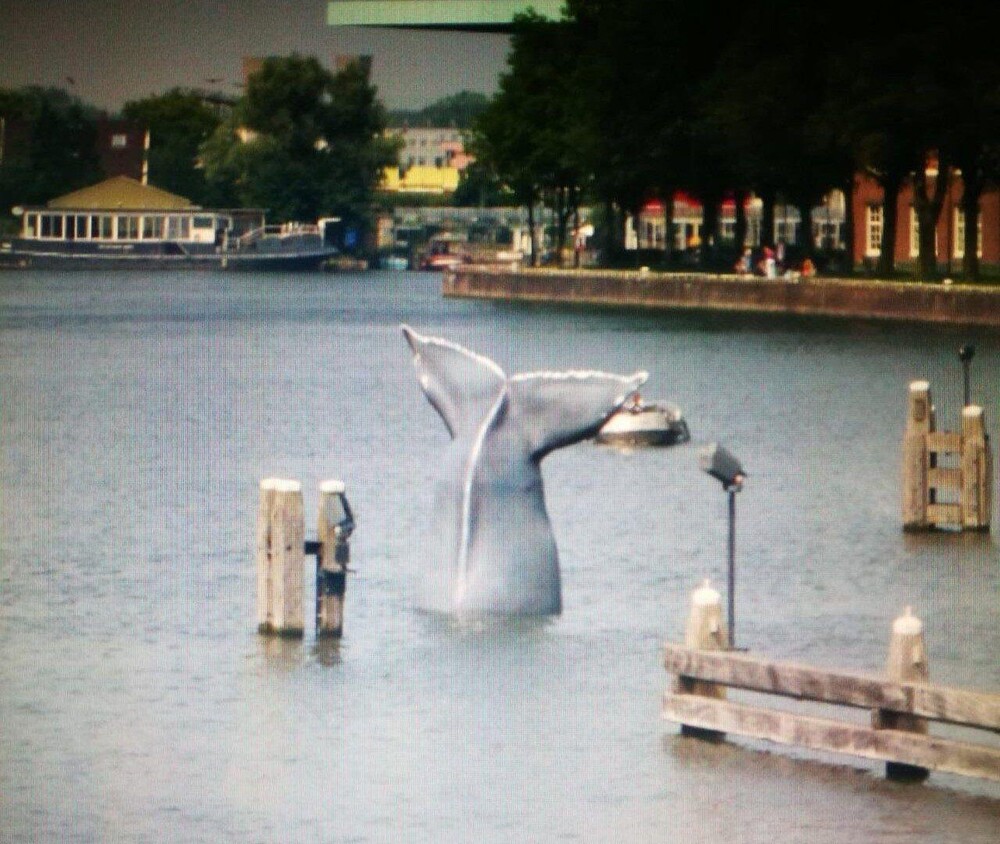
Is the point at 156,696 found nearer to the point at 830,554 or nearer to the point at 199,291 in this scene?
the point at 830,554

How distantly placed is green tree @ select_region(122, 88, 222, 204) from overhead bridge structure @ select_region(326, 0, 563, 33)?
37.2 ft

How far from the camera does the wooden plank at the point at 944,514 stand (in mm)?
34844

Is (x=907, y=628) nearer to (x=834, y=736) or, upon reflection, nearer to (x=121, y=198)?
(x=834, y=736)

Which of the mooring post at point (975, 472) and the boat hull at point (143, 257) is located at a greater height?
the boat hull at point (143, 257)

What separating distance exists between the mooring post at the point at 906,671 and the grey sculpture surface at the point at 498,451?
18.4 feet

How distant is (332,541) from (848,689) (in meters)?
6.62

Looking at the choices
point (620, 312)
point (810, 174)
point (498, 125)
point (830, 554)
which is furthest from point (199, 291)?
point (830, 554)

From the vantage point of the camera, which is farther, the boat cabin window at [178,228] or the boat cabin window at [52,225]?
the boat cabin window at [178,228]

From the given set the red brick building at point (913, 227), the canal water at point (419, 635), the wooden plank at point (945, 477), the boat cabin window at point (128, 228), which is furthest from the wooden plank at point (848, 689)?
the boat cabin window at point (128, 228)

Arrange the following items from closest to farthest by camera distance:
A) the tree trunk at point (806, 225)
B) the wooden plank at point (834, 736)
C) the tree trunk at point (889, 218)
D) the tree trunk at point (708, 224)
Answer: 1. the wooden plank at point (834, 736)
2. the tree trunk at point (889, 218)
3. the tree trunk at point (806, 225)
4. the tree trunk at point (708, 224)

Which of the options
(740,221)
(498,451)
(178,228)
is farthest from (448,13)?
(498,451)

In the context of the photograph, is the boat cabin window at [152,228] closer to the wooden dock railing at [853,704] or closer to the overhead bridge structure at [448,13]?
the overhead bridge structure at [448,13]

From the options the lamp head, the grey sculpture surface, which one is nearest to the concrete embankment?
the grey sculpture surface

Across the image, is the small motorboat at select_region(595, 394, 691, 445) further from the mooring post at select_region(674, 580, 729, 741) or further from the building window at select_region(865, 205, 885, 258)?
the building window at select_region(865, 205, 885, 258)
